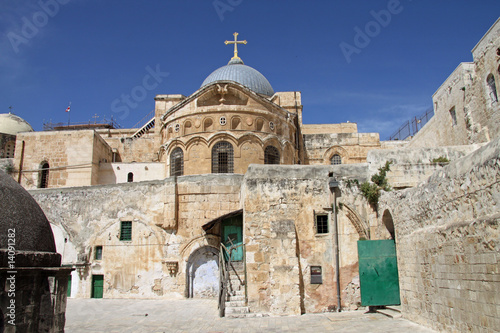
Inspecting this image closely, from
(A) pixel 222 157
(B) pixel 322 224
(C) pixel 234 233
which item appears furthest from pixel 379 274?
(A) pixel 222 157

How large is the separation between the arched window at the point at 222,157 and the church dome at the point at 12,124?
18.2 meters

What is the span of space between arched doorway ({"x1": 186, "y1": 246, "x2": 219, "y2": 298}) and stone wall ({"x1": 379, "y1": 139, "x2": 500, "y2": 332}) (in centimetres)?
775

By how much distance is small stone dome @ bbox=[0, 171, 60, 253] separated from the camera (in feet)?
17.3

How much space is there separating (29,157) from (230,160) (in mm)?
11643

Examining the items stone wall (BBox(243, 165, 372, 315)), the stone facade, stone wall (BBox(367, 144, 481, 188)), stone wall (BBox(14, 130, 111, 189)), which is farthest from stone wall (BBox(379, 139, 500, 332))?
stone wall (BBox(14, 130, 111, 189))

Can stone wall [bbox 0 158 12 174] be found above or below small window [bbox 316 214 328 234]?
above

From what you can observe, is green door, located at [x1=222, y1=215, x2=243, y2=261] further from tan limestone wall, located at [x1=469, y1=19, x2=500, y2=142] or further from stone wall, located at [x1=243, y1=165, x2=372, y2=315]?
tan limestone wall, located at [x1=469, y1=19, x2=500, y2=142]

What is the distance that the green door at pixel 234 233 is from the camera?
1595 cm

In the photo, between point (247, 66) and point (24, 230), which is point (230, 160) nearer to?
point (247, 66)

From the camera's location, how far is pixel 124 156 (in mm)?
26719

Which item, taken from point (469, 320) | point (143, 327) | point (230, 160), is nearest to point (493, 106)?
point (469, 320)

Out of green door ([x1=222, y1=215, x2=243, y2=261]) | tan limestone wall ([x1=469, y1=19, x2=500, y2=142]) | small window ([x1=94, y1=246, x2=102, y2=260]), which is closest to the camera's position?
tan limestone wall ([x1=469, y1=19, x2=500, y2=142])

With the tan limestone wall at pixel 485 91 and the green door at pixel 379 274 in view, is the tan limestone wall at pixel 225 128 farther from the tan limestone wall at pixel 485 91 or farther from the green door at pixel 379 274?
the tan limestone wall at pixel 485 91

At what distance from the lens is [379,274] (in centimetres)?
1208
